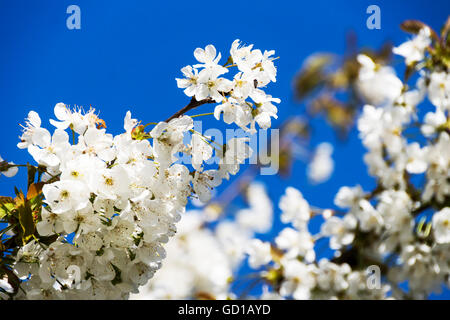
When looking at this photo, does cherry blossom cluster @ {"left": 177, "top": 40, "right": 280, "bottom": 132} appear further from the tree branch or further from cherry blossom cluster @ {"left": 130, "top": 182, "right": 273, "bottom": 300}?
cherry blossom cluster @ {"left": 130, "top": 182, "right": 273, "bottom": 300}

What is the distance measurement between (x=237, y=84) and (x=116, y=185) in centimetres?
41

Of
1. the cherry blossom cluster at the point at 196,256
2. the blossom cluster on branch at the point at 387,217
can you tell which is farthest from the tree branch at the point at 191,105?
the cherry blossom cluster at the point at 196,256

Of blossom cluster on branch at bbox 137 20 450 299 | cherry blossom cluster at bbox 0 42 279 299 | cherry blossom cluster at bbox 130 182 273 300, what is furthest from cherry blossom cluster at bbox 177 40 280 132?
cherry blossom cluster at bbox 130 182 273 300

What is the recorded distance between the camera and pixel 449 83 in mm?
1911

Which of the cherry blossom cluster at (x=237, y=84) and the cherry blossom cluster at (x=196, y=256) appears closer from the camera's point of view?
the cherry blossom cluster at (x=237, y=84)

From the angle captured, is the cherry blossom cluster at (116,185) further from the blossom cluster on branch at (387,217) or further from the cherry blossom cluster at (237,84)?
the blossom cluster on branch at (387,217)

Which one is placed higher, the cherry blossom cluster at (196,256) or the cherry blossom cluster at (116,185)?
the cherry blossom cluster at (196,256)

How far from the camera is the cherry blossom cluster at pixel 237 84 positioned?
1.15 m

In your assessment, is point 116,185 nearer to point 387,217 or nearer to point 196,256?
point 387,217

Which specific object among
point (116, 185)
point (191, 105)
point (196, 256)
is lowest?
point (116, 185)

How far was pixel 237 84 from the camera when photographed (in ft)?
3.80

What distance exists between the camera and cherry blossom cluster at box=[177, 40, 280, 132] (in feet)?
3.76

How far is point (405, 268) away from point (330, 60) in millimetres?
1456

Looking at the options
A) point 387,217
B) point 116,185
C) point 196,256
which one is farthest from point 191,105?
point 196,256
